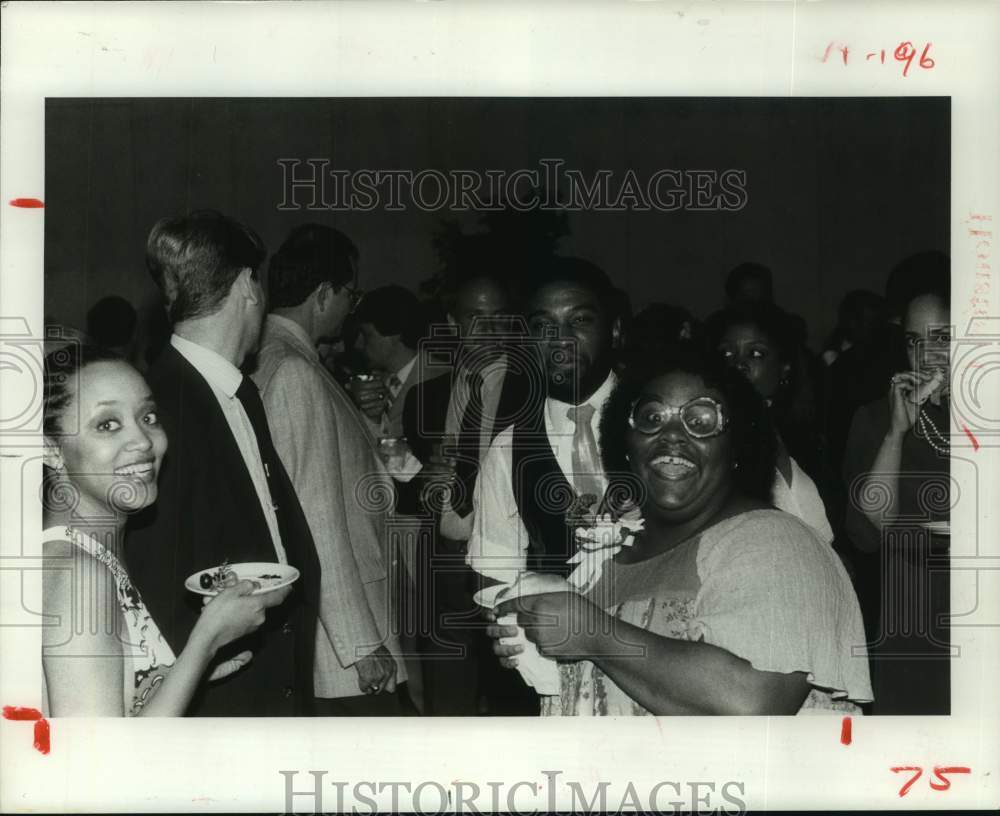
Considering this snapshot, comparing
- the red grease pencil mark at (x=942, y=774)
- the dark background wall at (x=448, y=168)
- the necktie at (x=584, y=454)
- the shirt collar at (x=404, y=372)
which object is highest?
the dark background wall at (x=448, y=168)

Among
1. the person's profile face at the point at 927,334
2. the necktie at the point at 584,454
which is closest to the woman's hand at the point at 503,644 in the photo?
the necktie at the point at 584,454

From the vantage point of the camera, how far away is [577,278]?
392 cm

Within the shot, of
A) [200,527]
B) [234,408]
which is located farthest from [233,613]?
[234,408]

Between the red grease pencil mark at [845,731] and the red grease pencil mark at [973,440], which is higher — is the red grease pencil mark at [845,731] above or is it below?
below

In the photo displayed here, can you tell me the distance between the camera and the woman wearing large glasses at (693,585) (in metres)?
3.92

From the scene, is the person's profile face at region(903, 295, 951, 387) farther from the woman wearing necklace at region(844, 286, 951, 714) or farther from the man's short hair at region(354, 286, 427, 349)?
the man's short hair at region(354, 286, 427, 349)

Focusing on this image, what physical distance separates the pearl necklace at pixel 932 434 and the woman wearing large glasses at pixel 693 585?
50 cm

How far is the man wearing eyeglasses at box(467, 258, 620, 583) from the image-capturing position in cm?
392

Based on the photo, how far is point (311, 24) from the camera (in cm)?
394

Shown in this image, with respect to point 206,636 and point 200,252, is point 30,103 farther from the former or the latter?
point 206,636

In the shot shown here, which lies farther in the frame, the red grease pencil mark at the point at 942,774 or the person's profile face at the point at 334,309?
the red grease pencil mark at the point at 942,774

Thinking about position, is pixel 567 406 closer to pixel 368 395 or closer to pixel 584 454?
pixel 584 454

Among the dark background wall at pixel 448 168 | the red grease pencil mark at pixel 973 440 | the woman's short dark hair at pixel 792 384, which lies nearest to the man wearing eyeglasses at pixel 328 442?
the dark background wall at pixel 448 168

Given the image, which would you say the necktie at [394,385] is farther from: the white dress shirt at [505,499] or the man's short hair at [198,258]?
the man's short hair at [198,258]
